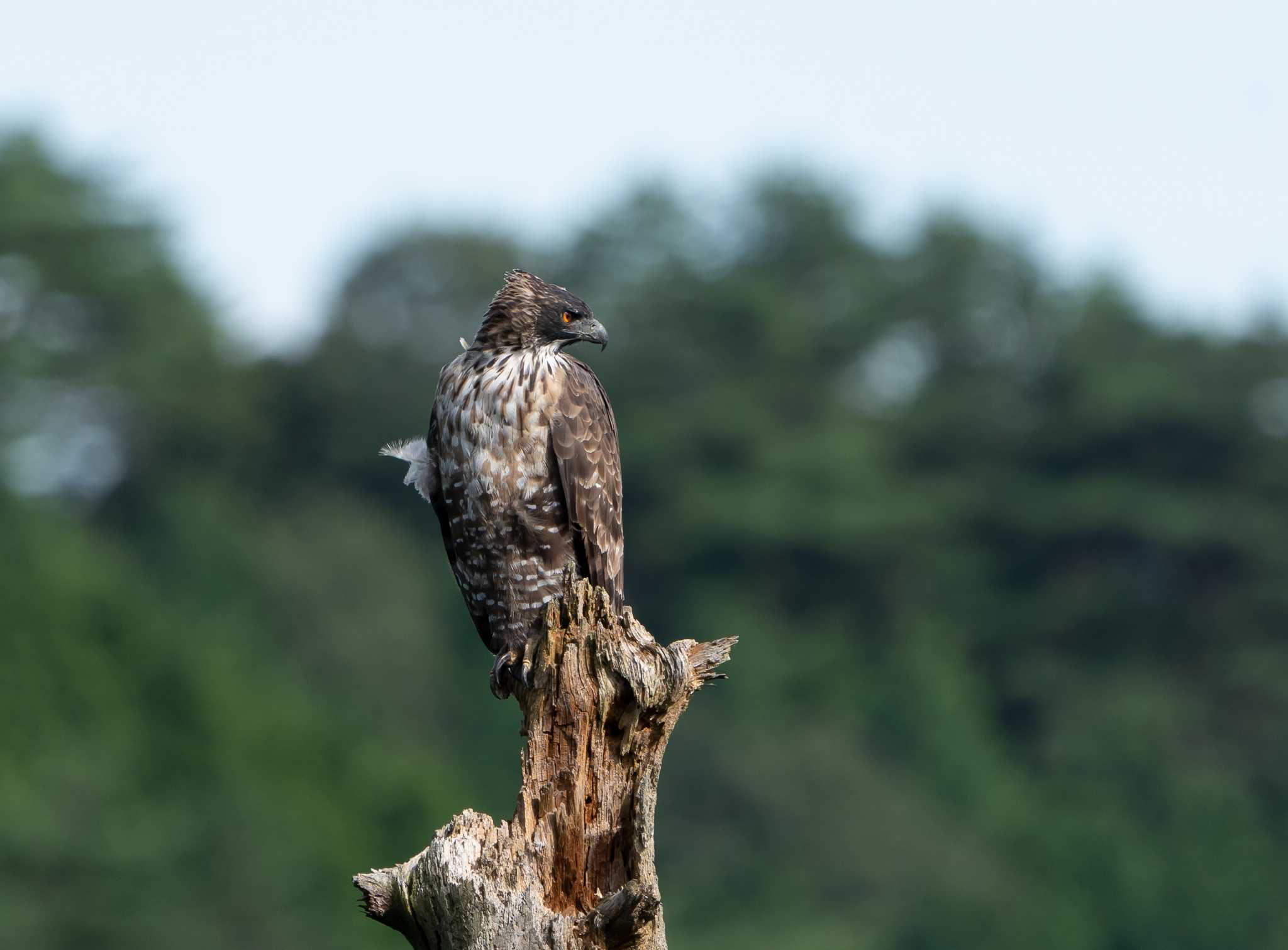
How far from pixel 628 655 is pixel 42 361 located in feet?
208

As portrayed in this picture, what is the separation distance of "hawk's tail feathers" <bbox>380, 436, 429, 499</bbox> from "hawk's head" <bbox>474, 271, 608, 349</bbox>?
0.54m

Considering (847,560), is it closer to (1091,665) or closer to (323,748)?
(1091,665)

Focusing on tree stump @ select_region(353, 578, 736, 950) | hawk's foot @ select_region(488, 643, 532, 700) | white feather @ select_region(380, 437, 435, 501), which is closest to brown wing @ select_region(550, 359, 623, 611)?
hawk's foot @ select_region(488, 643, 532, 700)

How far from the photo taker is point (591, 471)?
970 cm

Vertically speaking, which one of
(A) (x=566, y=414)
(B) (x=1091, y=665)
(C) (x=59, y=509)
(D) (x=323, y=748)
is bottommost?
(A) (x=566, y=414)

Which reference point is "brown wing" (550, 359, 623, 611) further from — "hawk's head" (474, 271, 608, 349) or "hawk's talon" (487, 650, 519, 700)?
"hawk's talon" (487, 650, 519, 700)

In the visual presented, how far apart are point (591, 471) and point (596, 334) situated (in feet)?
2.34

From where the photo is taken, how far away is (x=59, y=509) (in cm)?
6322

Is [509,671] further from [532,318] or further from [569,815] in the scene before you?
[532,318]

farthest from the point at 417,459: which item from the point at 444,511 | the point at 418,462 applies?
the point at 444,511

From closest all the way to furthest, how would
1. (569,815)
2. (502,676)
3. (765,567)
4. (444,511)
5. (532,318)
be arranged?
(569,815), (502,676), (532,318), (444,511), (765,567)

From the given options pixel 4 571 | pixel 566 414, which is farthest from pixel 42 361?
pixel 566 414

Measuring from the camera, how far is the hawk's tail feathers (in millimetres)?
10008

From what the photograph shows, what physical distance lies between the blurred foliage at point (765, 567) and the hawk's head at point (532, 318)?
1326 inches
